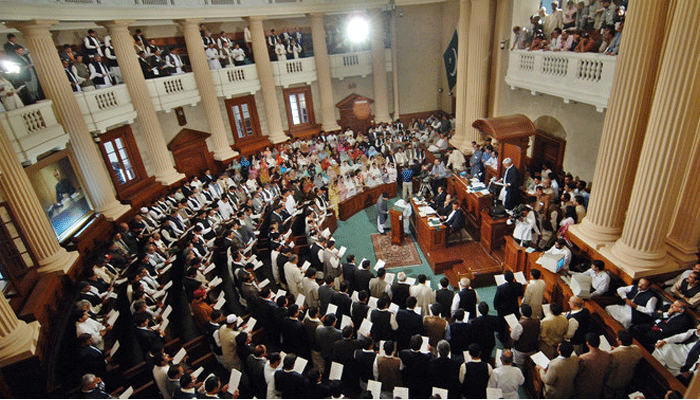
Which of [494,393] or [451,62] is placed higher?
[451,62]

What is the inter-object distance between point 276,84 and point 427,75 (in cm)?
822

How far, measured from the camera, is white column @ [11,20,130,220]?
9.25 metres

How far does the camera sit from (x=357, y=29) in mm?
18047

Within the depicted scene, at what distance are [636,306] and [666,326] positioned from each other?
0.56 m

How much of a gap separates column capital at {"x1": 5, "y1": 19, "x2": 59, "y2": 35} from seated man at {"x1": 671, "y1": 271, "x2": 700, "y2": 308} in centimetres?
1392

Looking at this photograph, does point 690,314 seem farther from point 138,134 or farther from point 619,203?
point 138,134

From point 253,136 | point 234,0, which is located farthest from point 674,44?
point 253,136

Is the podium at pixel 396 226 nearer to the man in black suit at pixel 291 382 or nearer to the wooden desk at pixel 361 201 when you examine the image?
the wooden desk at pixel 361 201

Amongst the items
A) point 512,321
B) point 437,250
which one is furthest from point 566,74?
point 512,321

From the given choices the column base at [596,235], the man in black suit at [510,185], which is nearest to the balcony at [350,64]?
the man in black suit at [510,185]

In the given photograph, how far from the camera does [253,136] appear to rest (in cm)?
1783

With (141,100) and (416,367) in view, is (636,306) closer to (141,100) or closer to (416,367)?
(416,367)

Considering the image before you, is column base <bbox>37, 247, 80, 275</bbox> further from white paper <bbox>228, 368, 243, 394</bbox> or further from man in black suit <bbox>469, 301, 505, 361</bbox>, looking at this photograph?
man in black suit <bbox>469, 301, 505, 361</bbox>

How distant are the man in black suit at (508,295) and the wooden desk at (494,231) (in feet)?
8.80
